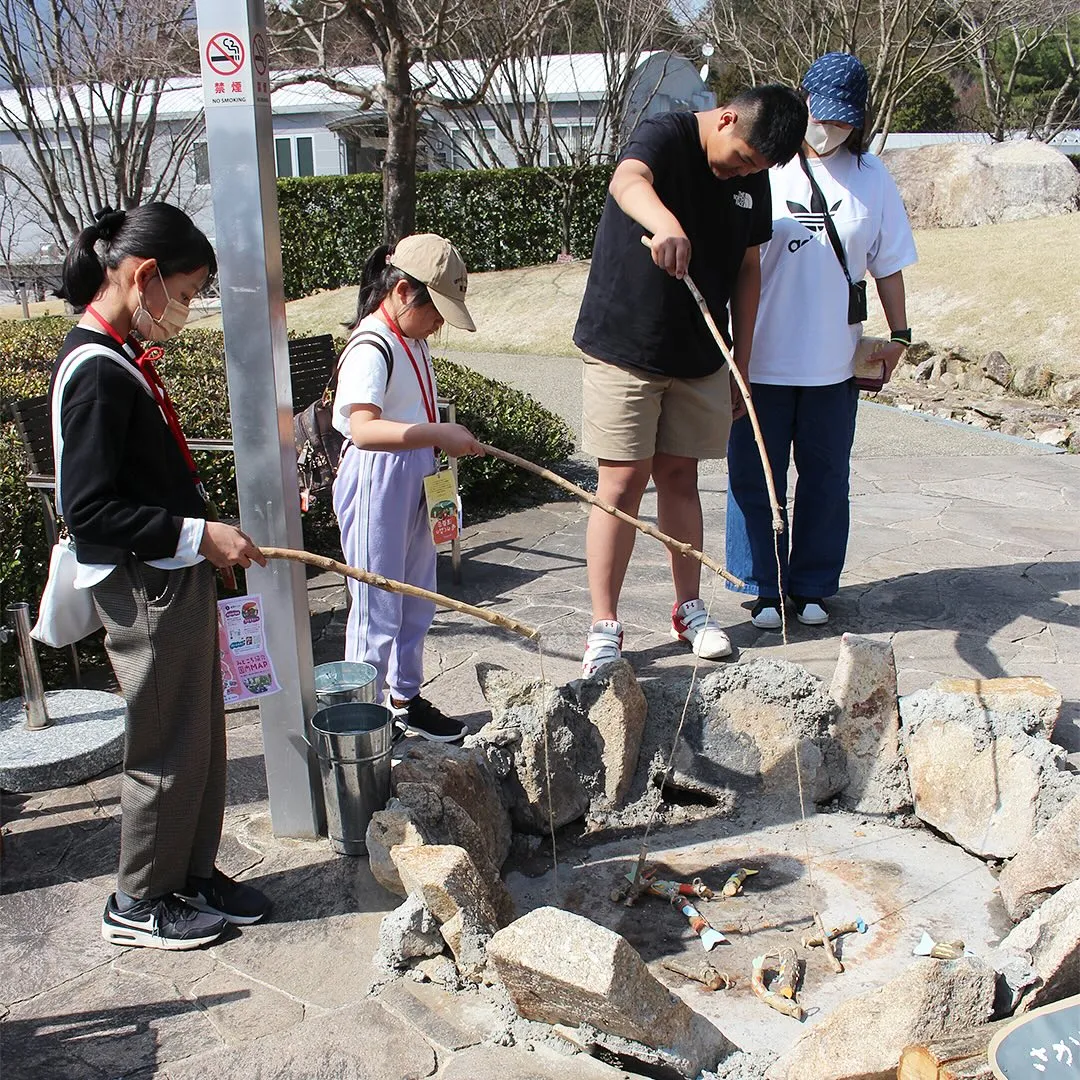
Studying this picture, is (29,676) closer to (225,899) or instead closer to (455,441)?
(225,899)

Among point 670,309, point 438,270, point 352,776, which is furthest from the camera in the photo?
point 670,309

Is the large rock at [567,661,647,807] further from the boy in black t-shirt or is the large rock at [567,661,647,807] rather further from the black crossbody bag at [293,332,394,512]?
the black crossbody bag at [293,332,394,512]

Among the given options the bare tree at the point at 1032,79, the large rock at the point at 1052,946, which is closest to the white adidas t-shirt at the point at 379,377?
the large rock at the point at 1052,946

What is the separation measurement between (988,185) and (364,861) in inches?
637

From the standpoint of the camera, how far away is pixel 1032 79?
1190 inches

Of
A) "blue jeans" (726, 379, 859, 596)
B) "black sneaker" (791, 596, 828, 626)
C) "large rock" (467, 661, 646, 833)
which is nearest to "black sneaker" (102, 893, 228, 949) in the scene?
"large rock" (467, 661, 646, 833)

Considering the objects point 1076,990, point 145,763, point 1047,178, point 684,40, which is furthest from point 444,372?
point 684,40

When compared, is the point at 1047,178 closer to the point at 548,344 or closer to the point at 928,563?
the point at 548,344

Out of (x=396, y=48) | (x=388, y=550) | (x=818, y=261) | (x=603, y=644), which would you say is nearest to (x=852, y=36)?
(x=396, y=48)

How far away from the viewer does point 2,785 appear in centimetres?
350

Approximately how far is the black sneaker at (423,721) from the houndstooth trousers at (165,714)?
95cm

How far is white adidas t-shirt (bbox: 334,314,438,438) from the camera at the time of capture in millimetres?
3264

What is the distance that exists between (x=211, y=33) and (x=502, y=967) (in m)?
2.23

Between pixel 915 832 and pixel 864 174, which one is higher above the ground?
pixel 864 174
